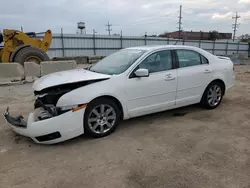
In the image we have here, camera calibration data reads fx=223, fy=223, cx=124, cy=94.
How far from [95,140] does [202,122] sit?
230 centimetres

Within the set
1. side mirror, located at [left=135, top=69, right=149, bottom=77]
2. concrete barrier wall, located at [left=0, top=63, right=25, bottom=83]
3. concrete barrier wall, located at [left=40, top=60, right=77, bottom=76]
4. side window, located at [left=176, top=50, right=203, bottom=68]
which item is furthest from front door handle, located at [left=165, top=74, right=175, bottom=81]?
concrete barrier wall, located at [left=0, top=63, right=25, bottom=83]

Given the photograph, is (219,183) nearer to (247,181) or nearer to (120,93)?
(247,181)

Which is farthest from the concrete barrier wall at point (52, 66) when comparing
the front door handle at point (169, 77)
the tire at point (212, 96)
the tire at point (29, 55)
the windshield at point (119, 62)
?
the tire at point (212, 96)

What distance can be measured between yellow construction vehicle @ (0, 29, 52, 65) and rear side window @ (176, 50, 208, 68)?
27.4 feet

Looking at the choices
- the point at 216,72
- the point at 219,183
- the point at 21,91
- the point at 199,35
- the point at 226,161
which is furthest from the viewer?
the point at 199,35

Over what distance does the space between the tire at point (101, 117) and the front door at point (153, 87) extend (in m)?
0.35

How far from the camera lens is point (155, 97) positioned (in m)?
4.46

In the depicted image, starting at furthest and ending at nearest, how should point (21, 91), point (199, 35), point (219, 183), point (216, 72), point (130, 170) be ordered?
point (199, 35) → point (21, 91) → point (216, 72) → point (130, 170) → point (219, 183)

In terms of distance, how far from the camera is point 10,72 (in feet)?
31.2

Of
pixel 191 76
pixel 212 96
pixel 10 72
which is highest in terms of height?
pixel 191 76

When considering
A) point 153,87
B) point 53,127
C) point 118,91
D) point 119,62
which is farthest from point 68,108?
point 153,87

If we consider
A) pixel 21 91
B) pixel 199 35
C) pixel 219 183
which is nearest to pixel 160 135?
pixel 219 183

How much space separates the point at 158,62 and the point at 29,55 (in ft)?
27.2

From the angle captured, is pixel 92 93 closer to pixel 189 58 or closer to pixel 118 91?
pixel 118 91
